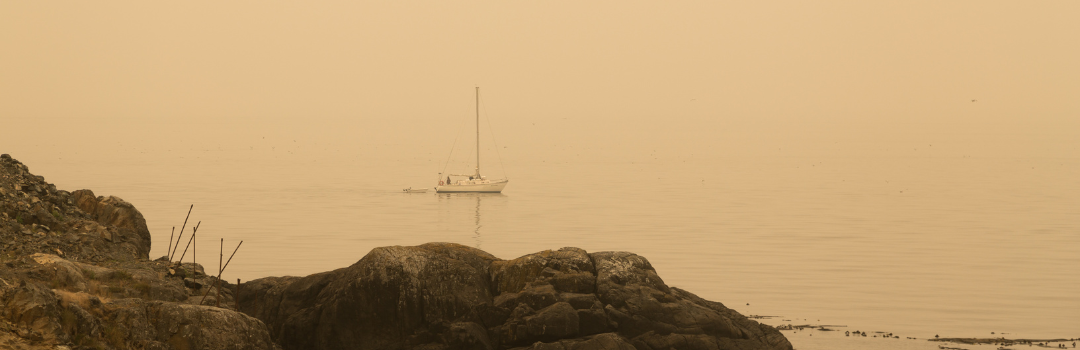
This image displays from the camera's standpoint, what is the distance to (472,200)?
88.8 m

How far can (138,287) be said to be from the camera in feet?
78.4

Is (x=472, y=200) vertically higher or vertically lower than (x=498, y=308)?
higher

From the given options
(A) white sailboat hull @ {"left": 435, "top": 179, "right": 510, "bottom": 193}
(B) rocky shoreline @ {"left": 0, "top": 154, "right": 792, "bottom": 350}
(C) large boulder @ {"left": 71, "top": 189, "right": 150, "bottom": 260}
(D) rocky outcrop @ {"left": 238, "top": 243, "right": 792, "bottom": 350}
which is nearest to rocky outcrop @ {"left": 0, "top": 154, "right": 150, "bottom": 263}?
(C) large boulder @ {"left": 71, "top": 189, "right": 150, "bottom": 260}

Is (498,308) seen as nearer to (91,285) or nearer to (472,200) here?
(91,285)

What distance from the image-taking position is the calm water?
133 feet

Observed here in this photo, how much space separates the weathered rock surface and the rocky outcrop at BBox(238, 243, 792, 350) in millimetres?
2067

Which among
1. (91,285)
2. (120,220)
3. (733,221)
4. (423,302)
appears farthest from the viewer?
(733,221)

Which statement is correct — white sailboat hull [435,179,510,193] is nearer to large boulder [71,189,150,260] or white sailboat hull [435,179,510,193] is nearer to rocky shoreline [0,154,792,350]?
large boulder [71,189,150,260]

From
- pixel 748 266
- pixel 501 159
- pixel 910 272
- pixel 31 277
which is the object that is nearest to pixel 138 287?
pixel 31 277

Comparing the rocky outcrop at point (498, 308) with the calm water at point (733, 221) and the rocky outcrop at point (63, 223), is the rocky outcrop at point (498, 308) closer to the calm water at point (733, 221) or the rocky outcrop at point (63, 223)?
the rocky outcrop at point (63, 223)

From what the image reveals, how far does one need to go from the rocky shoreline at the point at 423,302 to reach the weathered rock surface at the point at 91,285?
5 cm

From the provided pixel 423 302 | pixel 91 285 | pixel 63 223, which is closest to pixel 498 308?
pixel 423 302

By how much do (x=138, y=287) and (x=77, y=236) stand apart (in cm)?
462

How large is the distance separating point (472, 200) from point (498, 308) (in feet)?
214
